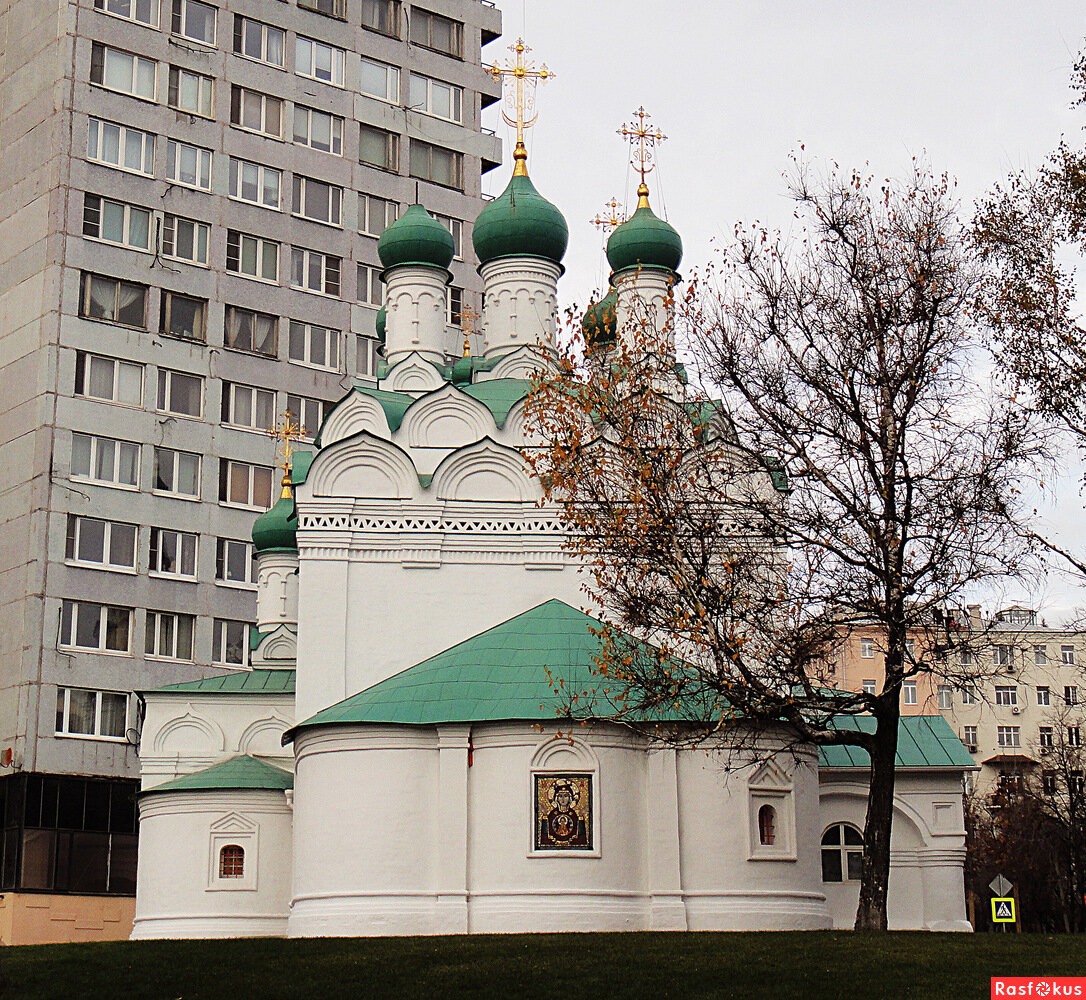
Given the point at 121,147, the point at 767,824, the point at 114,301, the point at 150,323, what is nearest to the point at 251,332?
the point at 150,323

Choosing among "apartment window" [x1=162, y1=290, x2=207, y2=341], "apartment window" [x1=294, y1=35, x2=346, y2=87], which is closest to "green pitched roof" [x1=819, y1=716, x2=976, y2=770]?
"apartment window" [x1=162, y1=290, x2=207, y2=341]

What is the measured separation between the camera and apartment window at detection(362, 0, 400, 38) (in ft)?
129

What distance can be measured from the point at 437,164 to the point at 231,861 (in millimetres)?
24210

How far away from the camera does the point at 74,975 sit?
12.5 metres

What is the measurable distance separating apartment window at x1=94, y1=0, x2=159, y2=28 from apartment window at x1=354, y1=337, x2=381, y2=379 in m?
8.33

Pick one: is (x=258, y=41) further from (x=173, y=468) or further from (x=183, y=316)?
(x=173, y=468)

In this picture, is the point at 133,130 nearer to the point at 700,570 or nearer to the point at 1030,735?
the point at 700,570

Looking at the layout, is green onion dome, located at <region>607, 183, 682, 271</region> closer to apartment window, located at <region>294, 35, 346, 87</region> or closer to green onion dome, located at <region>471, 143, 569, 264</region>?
green onion dome, located at <region>471, 143, 569, 264</region>

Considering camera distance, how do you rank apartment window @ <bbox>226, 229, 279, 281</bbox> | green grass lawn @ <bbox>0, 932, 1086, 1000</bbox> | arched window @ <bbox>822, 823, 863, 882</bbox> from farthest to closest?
apartment window @ <bbox>226, 229, 279, 281</bbox>, arched window @ <bbox>822, 823, 863, 882</bbox>, green grass lawn @ <bbox>0, 932, 1086, 1000</bbox>

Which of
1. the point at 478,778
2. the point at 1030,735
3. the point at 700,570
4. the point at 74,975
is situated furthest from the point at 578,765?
the point at 1030,735

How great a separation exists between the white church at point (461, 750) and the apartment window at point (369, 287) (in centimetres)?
1323

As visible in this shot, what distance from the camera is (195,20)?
118 ft

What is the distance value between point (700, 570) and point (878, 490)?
1.76 meters

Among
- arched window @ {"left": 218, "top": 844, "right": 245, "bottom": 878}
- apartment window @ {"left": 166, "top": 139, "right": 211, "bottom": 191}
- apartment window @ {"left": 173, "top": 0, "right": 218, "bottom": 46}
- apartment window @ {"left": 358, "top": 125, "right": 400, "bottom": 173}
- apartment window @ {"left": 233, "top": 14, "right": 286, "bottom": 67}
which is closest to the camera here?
arched window @ {"left": 218, "top": 844, "right": 245, "bottom": 878}
